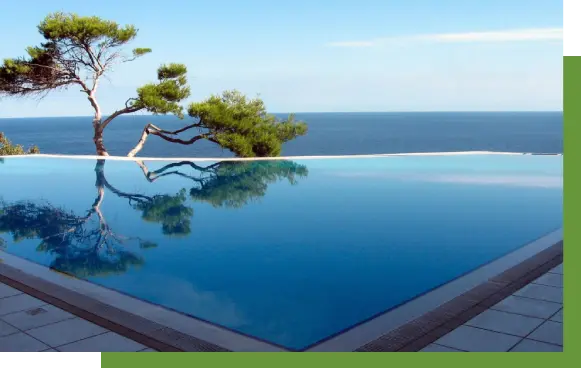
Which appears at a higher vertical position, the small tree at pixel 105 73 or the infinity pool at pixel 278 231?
the small tree at pixel 105 73

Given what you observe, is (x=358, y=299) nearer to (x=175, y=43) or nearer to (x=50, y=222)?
(x=50, y=222)

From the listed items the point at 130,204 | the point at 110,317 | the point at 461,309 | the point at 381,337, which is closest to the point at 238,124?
the point at 130,204

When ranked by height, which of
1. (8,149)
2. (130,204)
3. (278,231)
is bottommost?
(278,231)

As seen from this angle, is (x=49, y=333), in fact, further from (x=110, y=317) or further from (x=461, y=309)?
(x=461, y=309)

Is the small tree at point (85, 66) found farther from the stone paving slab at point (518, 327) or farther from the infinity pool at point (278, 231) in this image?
A: the stone paving slab at point (518, 327)

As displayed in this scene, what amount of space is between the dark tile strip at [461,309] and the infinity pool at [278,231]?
0.39 m

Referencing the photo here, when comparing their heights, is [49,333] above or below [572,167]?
below

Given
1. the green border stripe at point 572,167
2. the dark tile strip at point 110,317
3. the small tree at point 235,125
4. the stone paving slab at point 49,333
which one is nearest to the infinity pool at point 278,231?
the dark tile strip at point 110,317

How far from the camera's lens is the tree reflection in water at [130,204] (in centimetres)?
498

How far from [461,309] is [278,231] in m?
2.82

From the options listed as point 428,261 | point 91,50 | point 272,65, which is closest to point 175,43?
point 272,65

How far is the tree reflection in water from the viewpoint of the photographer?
4.98 m

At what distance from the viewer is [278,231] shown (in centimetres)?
594

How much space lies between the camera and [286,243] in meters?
5.44
